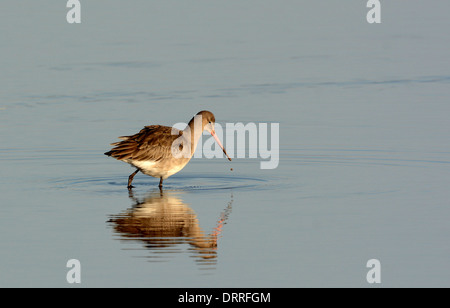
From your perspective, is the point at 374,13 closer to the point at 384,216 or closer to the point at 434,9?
the point at 434,9

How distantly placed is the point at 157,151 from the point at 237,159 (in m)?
2.26

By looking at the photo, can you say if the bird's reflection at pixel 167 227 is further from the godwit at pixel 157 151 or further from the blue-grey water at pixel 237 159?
the godwit at pixel 157 151

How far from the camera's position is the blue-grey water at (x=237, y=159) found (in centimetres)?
1098

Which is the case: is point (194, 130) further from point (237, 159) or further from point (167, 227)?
point (167, 227)

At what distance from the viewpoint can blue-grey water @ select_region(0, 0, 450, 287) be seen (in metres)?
11.0

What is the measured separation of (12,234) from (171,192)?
11.6 feet

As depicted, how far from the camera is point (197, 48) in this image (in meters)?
27.2

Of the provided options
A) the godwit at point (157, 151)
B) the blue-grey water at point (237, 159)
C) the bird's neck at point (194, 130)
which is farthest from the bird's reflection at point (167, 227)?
the bird's neck at point (194, 130)

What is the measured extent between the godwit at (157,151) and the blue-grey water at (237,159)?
13.5 inches

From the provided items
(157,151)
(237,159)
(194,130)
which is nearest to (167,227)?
(157,151)

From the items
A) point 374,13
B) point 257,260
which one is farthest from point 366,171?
point 374,13

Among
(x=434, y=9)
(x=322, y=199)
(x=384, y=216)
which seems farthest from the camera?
(x=434, y=9)

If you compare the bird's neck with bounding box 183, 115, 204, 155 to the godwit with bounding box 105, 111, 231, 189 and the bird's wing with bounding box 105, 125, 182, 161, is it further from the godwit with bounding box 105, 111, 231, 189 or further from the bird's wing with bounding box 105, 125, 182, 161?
the bird's wing with bounding box 105, 125, 182, 161

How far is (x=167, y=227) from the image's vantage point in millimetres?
12531
